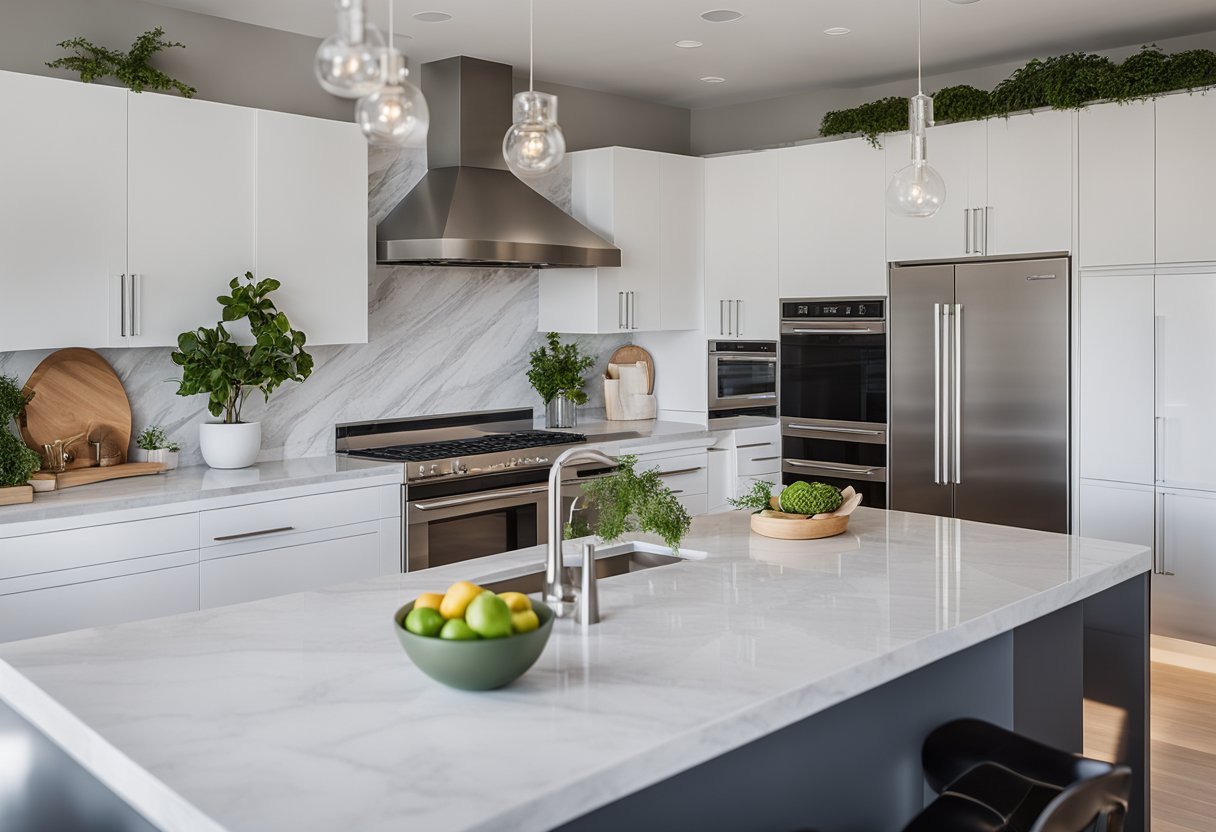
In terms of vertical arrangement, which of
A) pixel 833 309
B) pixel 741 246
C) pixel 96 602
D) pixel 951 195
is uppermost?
pixel 951 195

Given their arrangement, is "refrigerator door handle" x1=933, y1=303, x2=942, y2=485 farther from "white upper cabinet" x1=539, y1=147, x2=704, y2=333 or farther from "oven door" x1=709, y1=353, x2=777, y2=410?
"white upper cabinet" x1=539, y1=147, x2=704, y2=333

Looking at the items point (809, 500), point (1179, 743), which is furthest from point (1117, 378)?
point (809, 500)

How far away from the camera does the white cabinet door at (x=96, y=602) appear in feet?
11.0

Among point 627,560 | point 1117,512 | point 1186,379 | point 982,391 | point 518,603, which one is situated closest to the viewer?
point 518,603

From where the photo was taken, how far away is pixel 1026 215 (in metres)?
4.94

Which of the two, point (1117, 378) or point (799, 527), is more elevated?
point (1117, 378)

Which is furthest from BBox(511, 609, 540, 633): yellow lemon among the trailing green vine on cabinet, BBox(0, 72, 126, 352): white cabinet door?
the trailing green vine on cabinet

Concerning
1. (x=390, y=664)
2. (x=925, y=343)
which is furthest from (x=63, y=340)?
(x=925, y=343)

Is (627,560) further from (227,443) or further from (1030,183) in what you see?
(1030,183)

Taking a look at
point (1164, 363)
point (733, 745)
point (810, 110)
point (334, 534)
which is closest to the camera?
point (733, 745)

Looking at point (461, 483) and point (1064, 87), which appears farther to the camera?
point (1064, 87)

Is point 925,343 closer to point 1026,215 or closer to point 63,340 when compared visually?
A: point 1026,215

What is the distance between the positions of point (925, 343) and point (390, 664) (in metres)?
3.93

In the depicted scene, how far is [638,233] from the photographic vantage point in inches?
226
